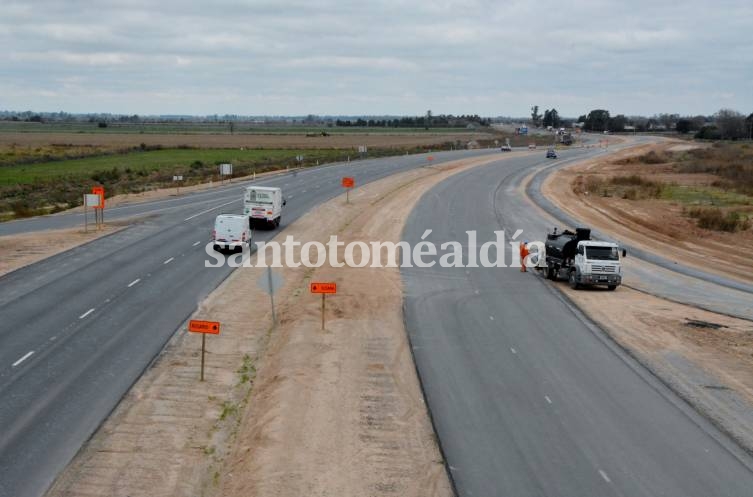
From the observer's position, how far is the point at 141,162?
108 m

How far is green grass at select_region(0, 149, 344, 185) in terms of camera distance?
8762cm

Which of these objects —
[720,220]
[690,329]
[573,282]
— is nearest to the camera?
[690,329]

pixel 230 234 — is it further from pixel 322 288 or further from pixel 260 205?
pixel 322 288

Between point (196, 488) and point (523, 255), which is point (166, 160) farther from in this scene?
point (196, 488)

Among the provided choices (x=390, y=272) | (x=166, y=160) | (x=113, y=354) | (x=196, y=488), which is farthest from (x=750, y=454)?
(x=166, y=160)

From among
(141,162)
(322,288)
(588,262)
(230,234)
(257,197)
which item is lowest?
(141,162)

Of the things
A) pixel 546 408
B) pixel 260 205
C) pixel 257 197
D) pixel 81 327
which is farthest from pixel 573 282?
pixel 257 197

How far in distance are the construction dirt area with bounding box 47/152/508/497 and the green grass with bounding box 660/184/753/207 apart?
4685 cm

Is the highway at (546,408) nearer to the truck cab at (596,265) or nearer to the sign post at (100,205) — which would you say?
the truck cab at (596,265)

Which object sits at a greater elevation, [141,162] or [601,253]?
[601,253]

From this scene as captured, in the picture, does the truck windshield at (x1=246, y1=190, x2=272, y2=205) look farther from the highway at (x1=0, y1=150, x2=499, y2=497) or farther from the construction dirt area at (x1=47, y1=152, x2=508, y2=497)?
the construction dirt area at (x1=47, y1=152, x2=508, y2=497)

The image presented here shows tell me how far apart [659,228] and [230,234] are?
1157 inches

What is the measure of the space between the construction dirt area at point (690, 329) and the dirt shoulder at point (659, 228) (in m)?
0.07

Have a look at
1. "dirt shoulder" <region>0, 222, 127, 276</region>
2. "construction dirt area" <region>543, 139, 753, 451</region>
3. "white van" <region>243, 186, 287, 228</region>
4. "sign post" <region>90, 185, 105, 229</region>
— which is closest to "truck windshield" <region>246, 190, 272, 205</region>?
"white van" <region>243, 186, 287, 228</region>
